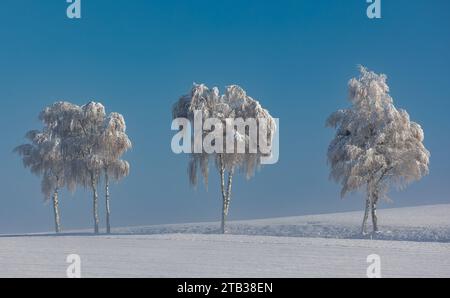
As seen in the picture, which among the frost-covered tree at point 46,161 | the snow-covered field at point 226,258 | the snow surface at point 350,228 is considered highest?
the frost-covered tree at point 46,161

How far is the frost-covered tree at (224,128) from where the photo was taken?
43812 mm

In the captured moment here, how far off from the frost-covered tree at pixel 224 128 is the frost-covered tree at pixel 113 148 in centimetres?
519

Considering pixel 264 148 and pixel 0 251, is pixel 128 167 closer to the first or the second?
pixel 264 148

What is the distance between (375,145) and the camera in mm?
42188

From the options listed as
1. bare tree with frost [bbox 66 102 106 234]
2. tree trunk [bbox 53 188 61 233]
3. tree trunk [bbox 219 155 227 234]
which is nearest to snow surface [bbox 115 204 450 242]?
tree trunk [bbox 219 155 227 234]

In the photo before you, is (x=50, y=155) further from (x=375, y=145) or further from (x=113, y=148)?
(x=375, y=145)

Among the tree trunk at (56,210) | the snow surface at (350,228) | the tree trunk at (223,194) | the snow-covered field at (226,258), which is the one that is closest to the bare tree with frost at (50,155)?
the tree trunk at (56,210)

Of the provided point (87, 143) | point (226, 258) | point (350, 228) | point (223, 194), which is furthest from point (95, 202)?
point (226, 258)

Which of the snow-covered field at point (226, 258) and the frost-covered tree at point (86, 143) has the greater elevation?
the frost-covered tree at point (86, 143)

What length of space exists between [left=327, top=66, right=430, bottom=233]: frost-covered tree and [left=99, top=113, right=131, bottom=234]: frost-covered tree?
16311 millimetres

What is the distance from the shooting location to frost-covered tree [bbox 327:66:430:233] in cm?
4194

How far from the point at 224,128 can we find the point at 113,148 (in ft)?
31.2

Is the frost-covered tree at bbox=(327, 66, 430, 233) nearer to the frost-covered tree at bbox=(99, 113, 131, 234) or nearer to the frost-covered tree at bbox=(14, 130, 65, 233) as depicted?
the frost-covered tree at bbox=(99, 113, 131, 234)

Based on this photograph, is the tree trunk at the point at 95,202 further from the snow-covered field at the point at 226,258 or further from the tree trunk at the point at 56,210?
the snow-covered field at the point at 226,258
